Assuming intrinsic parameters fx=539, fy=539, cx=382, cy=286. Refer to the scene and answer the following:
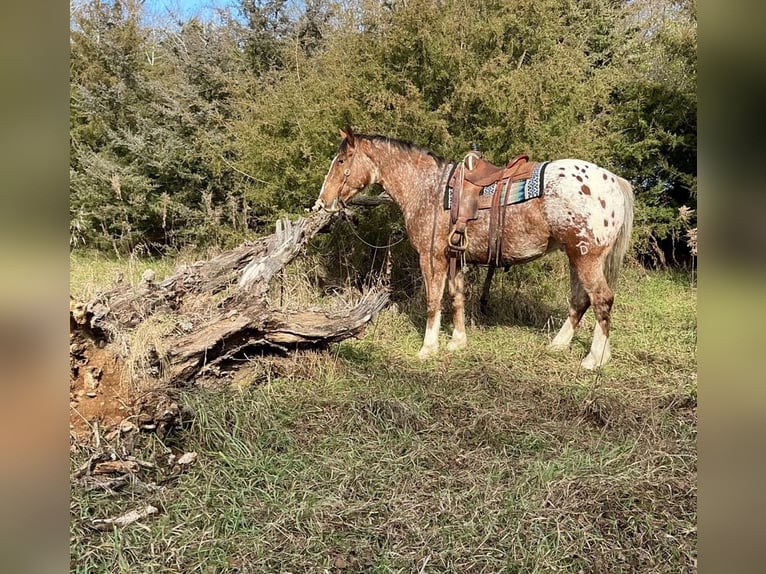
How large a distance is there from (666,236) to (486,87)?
3.66 m

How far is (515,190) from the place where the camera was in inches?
153

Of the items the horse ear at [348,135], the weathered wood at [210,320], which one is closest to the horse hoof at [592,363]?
the weathered wood at [210,320]

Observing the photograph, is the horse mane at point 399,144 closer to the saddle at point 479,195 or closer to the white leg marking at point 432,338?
the saddle at point 479,195

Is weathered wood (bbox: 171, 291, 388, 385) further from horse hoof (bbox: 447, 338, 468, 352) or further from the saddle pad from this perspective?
the saddle pad

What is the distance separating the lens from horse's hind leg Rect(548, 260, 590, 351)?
164 inches

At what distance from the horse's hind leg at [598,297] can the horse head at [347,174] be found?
1777mm

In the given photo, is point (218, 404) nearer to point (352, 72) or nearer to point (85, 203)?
point (352, 72)

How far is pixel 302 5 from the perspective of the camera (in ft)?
25.0

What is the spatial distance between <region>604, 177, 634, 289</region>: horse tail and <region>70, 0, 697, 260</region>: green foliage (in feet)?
4.93

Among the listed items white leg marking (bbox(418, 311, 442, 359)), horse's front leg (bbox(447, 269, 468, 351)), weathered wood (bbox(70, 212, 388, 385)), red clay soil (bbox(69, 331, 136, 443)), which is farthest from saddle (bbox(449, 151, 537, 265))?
red clay soil (bbox(69, 331, 136, 443))

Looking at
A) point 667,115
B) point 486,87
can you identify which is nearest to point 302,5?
point 486,87

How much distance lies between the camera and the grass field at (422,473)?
1957 mm

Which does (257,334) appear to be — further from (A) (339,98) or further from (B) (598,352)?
(A) (339,98)
